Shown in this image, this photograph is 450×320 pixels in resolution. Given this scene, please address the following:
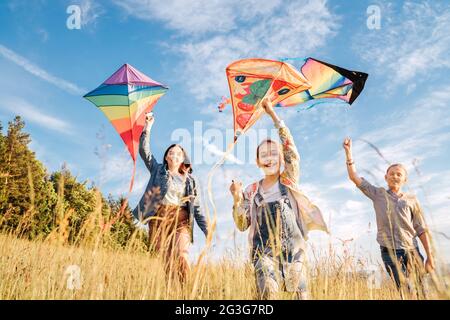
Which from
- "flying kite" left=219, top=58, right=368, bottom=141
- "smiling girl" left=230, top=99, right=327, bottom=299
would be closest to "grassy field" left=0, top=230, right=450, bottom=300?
"smiling girl" left=230, top=99, right=327, bottom=299

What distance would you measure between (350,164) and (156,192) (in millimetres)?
2218

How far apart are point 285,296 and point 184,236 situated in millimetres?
1505

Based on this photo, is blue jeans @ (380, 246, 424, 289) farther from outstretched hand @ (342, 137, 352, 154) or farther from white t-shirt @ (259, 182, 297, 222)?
white t-shirt @ (259, 182, 297, 222)

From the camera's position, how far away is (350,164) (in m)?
4.83

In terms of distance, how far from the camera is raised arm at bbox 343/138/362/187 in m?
4.67

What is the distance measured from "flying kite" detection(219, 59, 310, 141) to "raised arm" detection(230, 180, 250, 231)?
167 cm

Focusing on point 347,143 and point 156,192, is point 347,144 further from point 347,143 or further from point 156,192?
point 156,192

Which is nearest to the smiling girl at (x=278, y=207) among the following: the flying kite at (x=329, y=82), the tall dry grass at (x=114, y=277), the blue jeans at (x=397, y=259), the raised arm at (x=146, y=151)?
the tall dry grass at (x=114, y=277)

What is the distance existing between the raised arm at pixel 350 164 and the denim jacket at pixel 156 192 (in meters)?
1.72

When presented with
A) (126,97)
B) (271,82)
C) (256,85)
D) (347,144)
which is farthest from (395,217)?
(126,97)

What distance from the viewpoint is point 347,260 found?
4602 millimetres

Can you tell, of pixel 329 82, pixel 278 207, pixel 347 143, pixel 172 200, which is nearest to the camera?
pixel 278 207
